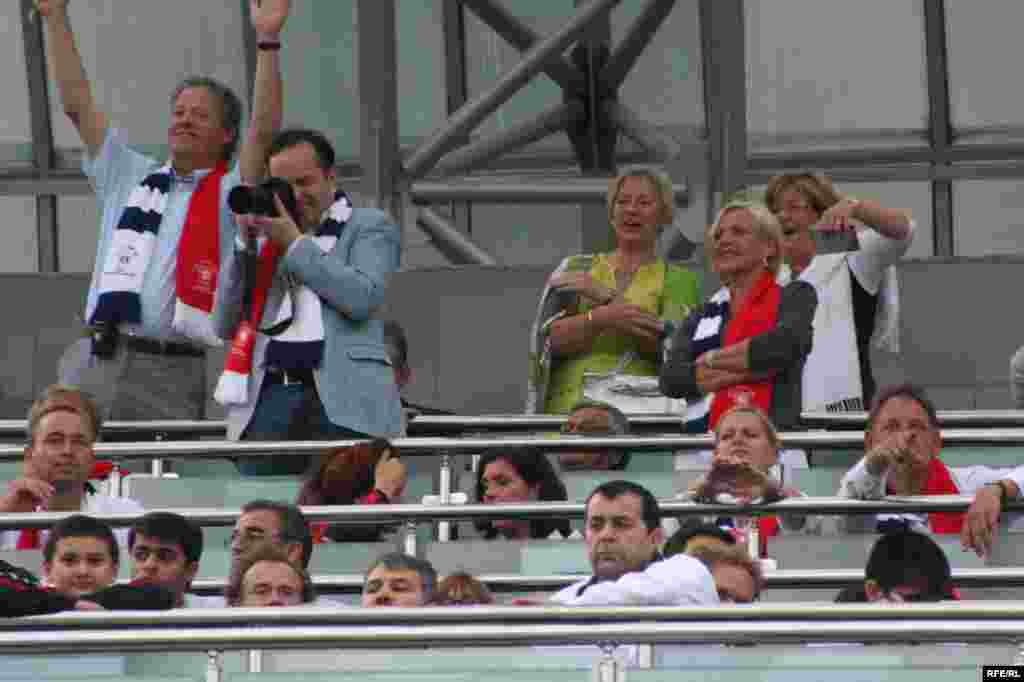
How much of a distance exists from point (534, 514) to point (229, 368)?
1.37 metres

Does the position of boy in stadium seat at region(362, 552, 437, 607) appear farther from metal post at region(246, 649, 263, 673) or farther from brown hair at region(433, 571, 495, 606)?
metal post at region(246, 649, 263, 673)

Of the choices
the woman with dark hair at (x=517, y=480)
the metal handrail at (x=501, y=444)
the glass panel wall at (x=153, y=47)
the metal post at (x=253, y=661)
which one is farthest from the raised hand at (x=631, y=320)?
the glass panel wall at (x=153, y=47)

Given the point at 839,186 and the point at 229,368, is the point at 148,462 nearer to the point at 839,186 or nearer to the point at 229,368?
the point at 229,368

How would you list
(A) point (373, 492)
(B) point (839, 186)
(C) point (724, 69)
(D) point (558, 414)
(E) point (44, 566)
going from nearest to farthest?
(E) point (44, 566) → (A) point (373, 492) → (D) point (558, 414) → (C) point (724, 69) → (B) point (839, 186)

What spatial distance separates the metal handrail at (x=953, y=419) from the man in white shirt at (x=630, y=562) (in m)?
1.78

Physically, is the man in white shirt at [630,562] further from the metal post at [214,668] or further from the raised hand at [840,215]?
the raised hand at [840,215]

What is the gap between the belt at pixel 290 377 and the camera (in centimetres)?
931

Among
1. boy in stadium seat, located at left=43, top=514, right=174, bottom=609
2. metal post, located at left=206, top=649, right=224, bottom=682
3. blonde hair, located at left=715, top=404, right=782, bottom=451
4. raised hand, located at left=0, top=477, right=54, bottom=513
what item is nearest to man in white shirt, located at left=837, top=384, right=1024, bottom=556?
blonde hair, located at left=715, top=404, right=782, bottom=451

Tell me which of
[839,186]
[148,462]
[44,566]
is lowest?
[44,566]

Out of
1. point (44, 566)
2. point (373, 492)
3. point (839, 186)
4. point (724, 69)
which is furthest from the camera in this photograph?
point (839, 186)

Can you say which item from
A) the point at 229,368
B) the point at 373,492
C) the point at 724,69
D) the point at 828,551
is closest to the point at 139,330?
the point at 229,368

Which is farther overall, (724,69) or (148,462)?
(724,69)

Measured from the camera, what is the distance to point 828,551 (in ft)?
27.6

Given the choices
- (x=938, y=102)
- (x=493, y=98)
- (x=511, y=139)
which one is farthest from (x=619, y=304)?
(x=938, y=102)
